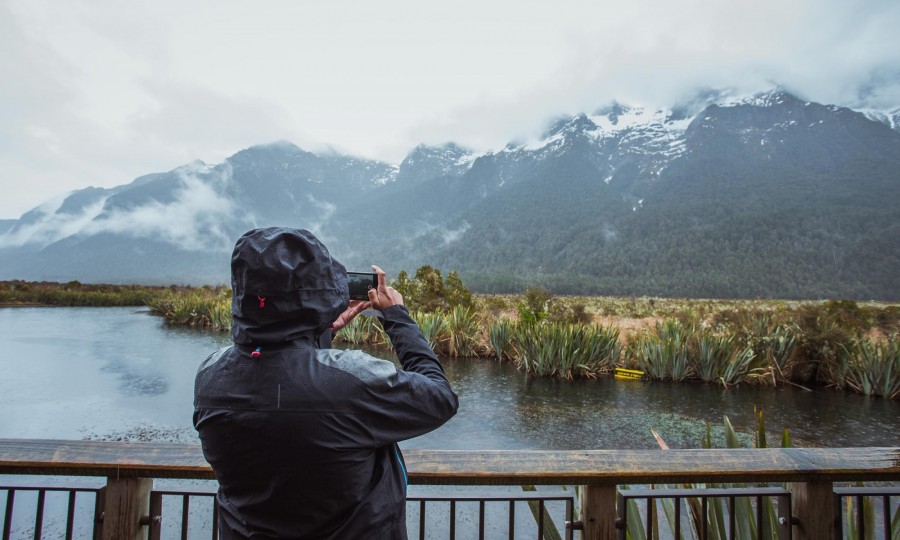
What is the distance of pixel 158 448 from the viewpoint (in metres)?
1.51

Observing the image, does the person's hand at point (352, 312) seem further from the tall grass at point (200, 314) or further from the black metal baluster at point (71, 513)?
the tall grass at point (200, 314)

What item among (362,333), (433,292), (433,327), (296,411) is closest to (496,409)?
(433,327)

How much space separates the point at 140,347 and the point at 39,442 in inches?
552

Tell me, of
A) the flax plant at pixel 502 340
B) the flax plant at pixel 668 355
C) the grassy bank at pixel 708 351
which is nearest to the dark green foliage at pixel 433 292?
the grassy bank at pixel 708 351

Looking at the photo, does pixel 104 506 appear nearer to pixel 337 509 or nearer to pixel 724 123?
pixel 337 509

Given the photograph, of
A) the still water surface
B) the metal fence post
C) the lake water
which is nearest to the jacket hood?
the metal fence post

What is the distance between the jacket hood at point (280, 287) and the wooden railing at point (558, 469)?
643 millimetres

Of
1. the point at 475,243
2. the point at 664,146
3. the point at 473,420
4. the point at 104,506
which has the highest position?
the point at 664,146

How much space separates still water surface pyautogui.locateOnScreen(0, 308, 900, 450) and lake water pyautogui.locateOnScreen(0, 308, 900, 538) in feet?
0.07

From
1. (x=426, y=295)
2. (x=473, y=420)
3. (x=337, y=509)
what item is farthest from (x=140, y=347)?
(x=337, y=509)

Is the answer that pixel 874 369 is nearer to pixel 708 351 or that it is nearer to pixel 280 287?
pixel 708 351

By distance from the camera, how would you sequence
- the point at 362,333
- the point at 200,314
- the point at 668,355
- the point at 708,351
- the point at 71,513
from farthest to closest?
the point at 200,314 → the point at 362,333 → the point at 668,355 → the point at 708,351 → the point at 71,513

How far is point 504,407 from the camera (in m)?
7.76

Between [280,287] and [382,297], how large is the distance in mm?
358
